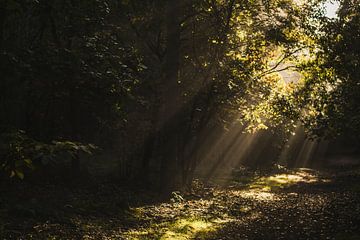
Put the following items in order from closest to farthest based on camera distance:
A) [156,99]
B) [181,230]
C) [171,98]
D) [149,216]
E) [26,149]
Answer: [26,149] → [181,230] → [149,216] → [171,98] → [156,99]

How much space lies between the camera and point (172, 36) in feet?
68.8

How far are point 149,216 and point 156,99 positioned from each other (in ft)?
35.1

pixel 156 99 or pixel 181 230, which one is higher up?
pixel 156 99

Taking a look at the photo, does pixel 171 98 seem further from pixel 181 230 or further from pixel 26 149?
pixel 26 149

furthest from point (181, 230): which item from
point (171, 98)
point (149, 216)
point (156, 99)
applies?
point (156, 99)

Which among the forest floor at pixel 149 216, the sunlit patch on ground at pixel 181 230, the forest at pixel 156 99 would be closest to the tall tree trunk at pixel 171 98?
the forest at pixel 156 99

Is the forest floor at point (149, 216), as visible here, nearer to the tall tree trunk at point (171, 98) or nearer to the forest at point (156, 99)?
the forest at point (156, 99)

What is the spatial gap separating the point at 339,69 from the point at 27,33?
14585mm

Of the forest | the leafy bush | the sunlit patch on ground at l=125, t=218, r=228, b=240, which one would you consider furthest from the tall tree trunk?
the leafy bush

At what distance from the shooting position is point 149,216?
15.8m

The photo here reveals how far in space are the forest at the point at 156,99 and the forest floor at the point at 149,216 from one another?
2.7 inches

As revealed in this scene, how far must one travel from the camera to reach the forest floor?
1158 centimetres

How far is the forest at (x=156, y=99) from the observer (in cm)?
1026

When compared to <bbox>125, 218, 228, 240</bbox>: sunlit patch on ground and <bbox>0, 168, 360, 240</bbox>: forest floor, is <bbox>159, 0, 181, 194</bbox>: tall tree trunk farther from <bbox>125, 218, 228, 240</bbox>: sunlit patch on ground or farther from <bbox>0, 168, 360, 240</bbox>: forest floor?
<bbox>125, 218, 228, 240</bbox>: sunlit patch on ground
